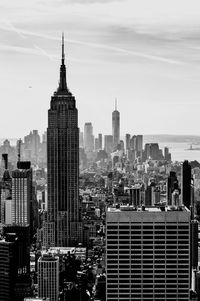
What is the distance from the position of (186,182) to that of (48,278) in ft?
18.2

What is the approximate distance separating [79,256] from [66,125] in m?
4.81

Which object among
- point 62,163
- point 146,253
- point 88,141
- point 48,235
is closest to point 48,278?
point 146,253

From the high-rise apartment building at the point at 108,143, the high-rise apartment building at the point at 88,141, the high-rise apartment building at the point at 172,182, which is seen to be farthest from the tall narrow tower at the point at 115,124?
the high-rise apartment building at the point at 172,182

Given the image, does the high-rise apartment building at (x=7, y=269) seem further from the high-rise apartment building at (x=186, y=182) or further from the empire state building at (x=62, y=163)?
the empire state building at (x=62, y=163)

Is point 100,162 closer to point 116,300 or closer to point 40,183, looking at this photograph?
point 40,183

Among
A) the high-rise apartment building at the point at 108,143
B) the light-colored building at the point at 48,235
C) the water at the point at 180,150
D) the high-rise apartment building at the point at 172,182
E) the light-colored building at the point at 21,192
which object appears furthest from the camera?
the light-colored building at the point at 21,192

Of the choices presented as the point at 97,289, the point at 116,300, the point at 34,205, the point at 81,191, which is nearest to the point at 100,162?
the point at 81,191

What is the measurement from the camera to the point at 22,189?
58.0ft

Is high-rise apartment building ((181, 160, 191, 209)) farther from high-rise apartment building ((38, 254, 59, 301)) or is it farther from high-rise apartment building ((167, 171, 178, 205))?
high-rise apartment building ((38, 254, 59, 301))

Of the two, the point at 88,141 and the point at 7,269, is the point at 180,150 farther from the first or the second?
the point at 88,141

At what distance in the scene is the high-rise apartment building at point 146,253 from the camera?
6992mm

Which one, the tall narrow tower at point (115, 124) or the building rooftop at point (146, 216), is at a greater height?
the tall narrow tower at point (115, 124)

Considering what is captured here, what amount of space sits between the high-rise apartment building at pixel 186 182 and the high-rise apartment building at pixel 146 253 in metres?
6.42

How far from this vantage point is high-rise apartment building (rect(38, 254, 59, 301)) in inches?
421
